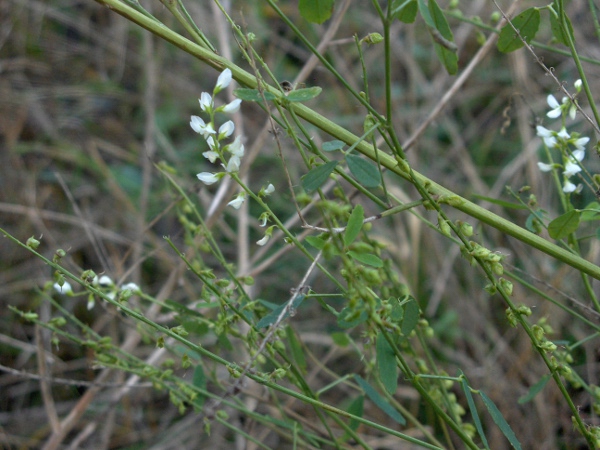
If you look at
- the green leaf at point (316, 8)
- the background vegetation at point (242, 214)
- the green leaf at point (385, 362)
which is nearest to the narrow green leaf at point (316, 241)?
the green leaf at point (385, 362)

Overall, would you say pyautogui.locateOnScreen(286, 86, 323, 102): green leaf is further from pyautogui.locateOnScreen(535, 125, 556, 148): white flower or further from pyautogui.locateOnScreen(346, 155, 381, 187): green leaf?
pyautogui.locateOnScreen(535, 125, 556, 148): white flower

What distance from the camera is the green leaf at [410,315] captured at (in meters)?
0.73

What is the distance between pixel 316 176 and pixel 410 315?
0.22m

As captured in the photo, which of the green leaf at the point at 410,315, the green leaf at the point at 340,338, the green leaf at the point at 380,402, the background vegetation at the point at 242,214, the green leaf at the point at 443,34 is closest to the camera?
the green leaf at the point at 443,34

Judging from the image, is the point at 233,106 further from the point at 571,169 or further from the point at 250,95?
the point at 571,169

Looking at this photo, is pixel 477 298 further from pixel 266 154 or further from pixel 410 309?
pixel 410 309

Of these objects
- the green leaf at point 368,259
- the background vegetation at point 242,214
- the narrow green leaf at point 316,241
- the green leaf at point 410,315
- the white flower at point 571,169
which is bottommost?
the background vegetation at point 242,214

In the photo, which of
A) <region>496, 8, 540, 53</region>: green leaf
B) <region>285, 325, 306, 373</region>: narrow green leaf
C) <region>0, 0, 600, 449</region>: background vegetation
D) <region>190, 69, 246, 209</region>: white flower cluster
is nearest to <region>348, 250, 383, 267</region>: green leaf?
<region>190, 69, 246, 209</region>: white flower cluster

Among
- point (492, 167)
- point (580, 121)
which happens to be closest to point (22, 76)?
point (492, 167)

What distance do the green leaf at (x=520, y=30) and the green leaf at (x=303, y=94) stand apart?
0.33 meters

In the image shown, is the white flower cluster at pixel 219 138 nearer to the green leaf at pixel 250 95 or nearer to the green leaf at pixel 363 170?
the green leaf at pixel 250 95

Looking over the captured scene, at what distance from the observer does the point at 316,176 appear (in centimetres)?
65

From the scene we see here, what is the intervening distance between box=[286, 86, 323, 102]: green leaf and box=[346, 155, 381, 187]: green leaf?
8 centimetres

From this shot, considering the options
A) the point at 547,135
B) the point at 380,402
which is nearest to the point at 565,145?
the point at 547,135
